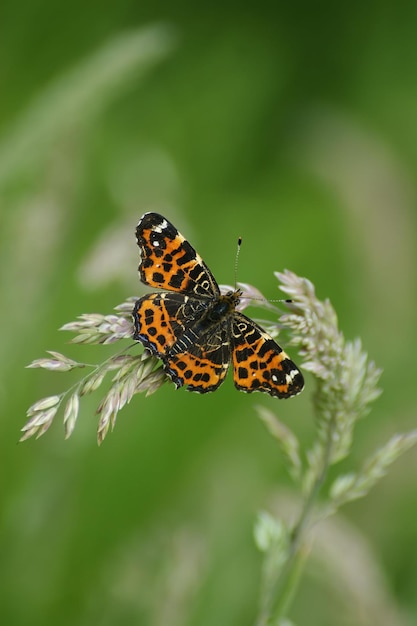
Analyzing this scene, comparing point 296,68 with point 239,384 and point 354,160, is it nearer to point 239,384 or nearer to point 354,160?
point 354,160

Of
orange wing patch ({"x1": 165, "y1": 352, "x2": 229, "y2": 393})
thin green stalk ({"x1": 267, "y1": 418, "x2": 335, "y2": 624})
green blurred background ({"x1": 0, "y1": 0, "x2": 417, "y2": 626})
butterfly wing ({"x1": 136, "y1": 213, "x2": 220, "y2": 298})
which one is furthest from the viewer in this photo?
green blurred background ({"x1": 0, "y1": 0, "x2": 417, "y2": 626})

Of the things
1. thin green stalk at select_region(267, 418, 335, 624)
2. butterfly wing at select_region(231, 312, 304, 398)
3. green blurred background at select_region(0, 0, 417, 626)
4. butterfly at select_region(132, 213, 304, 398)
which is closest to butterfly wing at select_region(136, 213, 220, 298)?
butterfly at select_region(132, 213, 304, 398)

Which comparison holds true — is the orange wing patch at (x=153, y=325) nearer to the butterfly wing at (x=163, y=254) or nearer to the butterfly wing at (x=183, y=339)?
the butterfly wing at (x=183, y=339)

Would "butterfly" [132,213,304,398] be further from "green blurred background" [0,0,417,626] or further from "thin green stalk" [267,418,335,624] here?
"green blurred background" [0,0,417,626]

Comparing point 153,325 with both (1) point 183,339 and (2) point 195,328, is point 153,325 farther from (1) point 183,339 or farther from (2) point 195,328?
(2) point 195,328

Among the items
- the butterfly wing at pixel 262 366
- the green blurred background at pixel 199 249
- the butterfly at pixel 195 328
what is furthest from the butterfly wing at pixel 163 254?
the green blurred background at pixel 199 249

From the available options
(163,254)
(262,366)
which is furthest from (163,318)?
(262,366)
